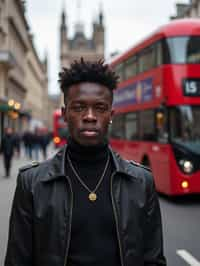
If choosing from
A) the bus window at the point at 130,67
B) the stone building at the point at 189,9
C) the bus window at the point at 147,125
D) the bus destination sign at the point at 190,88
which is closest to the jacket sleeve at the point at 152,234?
the bus destination sign at the point at 190,88

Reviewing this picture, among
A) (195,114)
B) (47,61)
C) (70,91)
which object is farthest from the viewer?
(47,61)

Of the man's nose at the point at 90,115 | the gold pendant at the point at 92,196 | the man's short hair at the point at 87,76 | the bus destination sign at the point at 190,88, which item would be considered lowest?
the gold pendant at the point at 92,196

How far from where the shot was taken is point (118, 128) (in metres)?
14.1

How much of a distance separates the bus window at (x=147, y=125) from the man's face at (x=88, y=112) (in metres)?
8.42

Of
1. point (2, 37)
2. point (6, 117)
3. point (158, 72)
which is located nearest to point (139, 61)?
point (158, 72)

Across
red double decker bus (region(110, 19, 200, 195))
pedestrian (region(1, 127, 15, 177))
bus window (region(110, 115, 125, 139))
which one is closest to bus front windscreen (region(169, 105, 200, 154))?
red double decker bus (region(110, 19, 200, 195))

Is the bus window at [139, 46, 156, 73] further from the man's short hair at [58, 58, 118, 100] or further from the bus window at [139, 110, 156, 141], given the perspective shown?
the man's short hair at [58, 58, 118, 100]

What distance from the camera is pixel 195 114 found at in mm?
9359

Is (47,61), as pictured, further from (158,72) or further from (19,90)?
(158,72)

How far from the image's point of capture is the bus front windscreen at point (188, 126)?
9.34 meters

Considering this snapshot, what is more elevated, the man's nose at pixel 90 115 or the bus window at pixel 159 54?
the bus window at pixel 159 54

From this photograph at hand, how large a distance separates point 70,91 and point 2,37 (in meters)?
33.3

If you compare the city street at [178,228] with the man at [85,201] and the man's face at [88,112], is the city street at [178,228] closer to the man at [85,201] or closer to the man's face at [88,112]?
the man at [85,201]

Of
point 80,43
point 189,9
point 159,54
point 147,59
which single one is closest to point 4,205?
point 159,54
